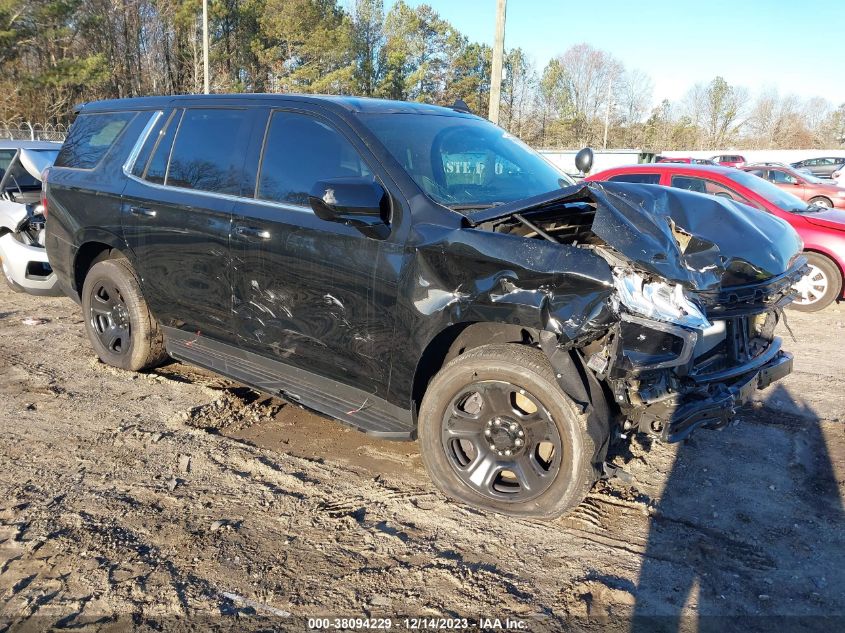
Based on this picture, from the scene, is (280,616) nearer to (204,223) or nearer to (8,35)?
(204,223)

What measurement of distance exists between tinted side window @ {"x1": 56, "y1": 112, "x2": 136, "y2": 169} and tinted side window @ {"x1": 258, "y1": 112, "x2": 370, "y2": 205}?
1624 mm

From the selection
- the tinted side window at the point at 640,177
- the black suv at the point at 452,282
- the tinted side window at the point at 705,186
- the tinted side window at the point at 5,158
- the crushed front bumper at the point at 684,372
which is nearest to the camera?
the crushed front bumper at the point at 684,372

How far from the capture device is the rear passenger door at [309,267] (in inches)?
134

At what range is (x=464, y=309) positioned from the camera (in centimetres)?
306

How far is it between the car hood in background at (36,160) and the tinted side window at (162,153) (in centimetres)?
290

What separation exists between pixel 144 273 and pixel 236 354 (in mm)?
1036

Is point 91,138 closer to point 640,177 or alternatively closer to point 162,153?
point 162,153

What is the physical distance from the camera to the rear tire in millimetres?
4867

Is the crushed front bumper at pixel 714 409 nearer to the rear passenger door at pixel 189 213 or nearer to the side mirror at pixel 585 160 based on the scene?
the side mirror at pixel 585 160

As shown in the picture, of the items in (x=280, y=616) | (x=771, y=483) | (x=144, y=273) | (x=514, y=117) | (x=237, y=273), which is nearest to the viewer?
(x=280, y=616)

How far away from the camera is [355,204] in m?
3.14

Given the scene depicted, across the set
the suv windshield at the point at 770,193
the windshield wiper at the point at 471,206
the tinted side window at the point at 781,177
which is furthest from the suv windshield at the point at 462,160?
the tinted side window at the point at 781,177

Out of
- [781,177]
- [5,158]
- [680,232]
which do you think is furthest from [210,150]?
[781,177]

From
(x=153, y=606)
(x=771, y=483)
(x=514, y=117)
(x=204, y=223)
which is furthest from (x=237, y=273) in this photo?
(x=514, y=117)
